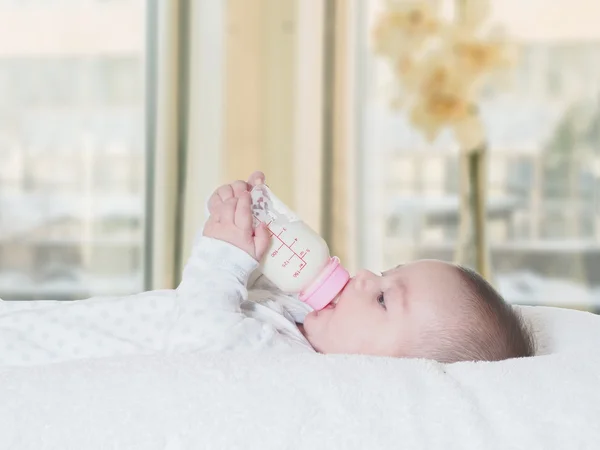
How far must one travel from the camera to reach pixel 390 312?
1.12 metres

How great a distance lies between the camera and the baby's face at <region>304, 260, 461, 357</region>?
1089 mm

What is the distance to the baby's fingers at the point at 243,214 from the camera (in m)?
1.18

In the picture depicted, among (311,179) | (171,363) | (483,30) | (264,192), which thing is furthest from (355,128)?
(171,363)

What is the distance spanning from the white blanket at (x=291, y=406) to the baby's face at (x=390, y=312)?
0.26m

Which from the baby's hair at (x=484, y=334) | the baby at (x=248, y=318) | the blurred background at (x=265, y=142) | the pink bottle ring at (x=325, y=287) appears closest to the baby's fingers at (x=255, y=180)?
the baby at (x=248, y=318)

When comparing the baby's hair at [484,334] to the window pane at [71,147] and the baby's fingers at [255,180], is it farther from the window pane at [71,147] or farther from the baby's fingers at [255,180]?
the window pane at [71,147]

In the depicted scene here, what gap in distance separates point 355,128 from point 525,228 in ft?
2.40

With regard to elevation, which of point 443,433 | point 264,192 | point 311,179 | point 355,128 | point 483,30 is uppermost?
point 483,30

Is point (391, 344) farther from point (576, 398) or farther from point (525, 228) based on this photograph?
point (525, 228)

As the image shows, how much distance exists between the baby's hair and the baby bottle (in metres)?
0.19

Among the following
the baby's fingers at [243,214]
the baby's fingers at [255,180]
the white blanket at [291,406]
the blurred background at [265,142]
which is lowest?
the white blanket at [291,406]

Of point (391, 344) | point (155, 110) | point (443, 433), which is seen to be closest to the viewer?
point (443, 433)

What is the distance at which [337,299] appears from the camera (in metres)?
1.19

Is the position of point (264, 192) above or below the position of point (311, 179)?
below
